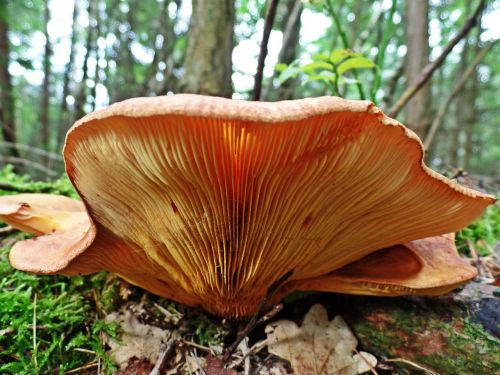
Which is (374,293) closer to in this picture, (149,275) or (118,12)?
(149,275)

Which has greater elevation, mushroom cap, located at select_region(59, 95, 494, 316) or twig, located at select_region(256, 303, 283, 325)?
mushroom cap, located at select_region(59, 95, 494, 316)

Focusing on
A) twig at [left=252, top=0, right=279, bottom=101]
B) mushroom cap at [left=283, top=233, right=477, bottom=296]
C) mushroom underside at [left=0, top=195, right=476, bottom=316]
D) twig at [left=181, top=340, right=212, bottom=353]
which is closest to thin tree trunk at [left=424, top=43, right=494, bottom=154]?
twig at [left=252, top=0, right=279, bottom=101]

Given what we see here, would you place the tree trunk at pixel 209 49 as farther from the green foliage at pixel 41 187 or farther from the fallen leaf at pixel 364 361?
the fallen leaf at pixel 364 361

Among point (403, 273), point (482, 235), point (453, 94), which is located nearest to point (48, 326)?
point (403, 273)

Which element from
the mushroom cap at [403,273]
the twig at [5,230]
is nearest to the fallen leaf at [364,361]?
the mushroom cap at [403,273]

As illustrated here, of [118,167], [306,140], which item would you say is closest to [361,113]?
[306,140]

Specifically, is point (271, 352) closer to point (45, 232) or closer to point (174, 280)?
point (174, 280)

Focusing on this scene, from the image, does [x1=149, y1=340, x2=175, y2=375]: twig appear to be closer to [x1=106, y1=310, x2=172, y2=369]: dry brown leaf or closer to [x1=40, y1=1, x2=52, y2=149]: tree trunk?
[x1=106, y1=310, x2=172, y2=369]: dry brown leaf
